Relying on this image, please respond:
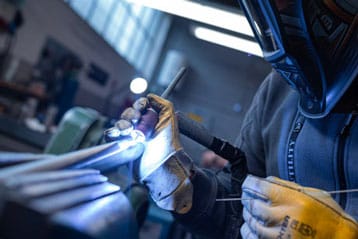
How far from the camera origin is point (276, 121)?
105 centimetres

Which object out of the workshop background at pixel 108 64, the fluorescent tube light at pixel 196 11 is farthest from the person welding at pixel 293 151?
the fluorescent tube light at pixel 196 11

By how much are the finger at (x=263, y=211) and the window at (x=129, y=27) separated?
427 cm

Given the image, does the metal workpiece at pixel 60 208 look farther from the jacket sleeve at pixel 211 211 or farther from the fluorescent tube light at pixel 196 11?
the fluorescent tube light at pixel 196 11

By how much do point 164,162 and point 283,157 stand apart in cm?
42

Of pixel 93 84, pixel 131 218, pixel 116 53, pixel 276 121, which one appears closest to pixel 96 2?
pixel 116 53

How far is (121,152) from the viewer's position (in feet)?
2.21

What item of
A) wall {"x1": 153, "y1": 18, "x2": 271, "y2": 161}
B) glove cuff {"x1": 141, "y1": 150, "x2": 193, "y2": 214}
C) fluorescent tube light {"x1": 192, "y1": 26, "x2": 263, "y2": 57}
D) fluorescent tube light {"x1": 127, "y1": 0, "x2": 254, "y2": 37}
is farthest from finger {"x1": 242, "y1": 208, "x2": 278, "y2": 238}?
A: wall {"x1": 153, "y1": 18, "x2": 271, "y2": 161}

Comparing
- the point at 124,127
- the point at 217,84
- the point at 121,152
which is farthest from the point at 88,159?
the point at 217,84

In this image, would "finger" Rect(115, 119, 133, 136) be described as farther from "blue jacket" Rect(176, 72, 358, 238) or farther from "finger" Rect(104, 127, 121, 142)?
"blue jacket" Rect(176, 72, 358, 238)

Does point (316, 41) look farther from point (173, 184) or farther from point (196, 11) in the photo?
point (196, 11)

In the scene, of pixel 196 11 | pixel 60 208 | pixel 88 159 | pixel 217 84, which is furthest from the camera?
pixel 217 84

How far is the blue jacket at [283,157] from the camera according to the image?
2.60ft

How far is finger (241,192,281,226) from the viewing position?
0.59m

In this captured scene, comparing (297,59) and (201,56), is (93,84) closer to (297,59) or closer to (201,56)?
(201,56)
